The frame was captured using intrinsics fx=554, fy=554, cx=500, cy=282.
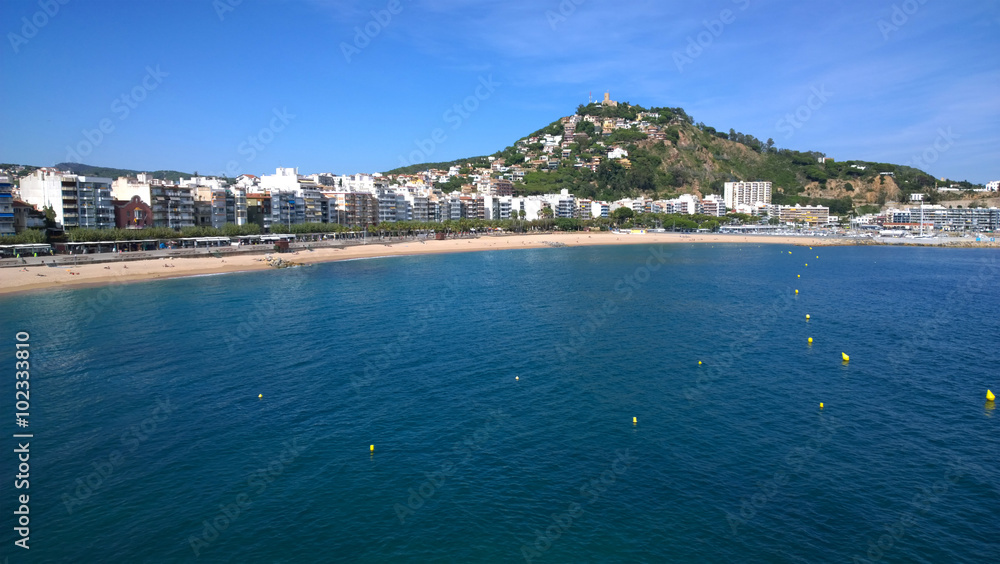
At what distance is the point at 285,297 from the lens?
39.5 m

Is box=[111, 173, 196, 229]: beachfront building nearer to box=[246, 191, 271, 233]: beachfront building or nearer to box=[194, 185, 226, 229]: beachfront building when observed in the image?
box=[194, 185, 226, 229]: beachfront building

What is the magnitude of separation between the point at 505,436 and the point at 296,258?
54322 millimetres

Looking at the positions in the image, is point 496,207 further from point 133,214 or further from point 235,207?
point 133,214

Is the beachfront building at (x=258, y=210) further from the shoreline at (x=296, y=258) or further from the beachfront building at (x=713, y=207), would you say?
the beachfront building at (x=713, y=207)

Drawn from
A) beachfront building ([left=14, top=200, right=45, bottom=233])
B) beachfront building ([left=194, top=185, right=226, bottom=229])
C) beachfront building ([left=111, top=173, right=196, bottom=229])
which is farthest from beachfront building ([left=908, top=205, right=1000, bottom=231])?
beachfront building ([left=14, top=200, right=45, bottom=233])

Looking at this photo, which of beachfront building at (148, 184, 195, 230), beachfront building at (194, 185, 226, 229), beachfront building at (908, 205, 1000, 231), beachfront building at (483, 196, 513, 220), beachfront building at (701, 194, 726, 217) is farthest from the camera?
beachfront building at (701, 194, 726, 217)

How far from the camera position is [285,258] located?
63.5 m

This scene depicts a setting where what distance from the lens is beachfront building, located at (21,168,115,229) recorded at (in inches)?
2420

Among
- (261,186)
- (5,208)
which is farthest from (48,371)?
(261,186)

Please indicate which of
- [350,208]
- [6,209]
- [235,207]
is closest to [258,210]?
[235,207]

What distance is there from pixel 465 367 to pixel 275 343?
392 inches

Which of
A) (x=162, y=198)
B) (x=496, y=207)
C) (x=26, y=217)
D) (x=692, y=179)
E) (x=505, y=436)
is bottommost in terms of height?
(x=505, y=436)

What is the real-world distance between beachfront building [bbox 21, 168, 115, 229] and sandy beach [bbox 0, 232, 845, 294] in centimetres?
1560

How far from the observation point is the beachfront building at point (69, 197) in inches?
2420
